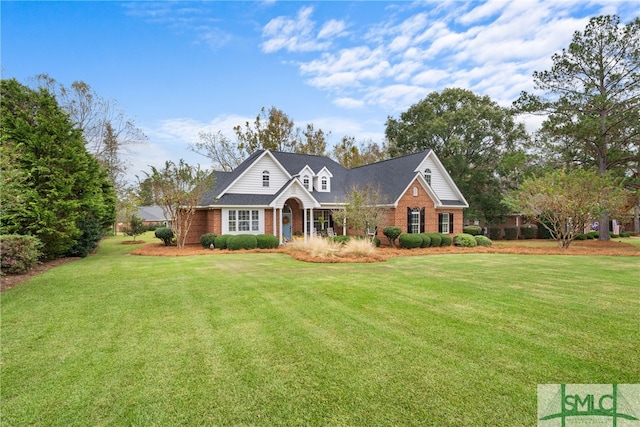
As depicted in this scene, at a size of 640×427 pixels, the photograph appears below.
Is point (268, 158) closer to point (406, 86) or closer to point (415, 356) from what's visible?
point (406, 86)

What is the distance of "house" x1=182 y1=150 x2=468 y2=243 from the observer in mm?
21672

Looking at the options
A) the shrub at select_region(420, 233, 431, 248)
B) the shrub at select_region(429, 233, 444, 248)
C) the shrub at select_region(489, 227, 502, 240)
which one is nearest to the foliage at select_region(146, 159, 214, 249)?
the shrub at select_region(420, 233, 431, 248)

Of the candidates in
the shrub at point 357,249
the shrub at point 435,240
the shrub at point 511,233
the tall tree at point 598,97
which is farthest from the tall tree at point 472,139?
the shrub at point 357,249

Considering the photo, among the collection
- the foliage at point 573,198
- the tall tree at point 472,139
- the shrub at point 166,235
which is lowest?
the shrub at point 166,235

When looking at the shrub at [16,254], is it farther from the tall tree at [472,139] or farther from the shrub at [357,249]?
the tall tree at [472,139]

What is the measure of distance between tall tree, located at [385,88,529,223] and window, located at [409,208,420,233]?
455 inches

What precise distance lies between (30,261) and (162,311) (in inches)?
306

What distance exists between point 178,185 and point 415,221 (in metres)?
15.4

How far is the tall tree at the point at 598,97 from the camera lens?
22547 mm

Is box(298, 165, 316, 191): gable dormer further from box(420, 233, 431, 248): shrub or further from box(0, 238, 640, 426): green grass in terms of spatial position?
box(0, 238, 640, 426): green grass

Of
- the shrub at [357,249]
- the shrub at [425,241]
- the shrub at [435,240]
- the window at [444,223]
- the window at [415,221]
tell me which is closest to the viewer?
the shrub at [357,249]

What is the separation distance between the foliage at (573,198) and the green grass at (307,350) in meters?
10.7

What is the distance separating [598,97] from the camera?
73.3 feet

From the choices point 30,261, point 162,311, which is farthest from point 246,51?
point 162,311
